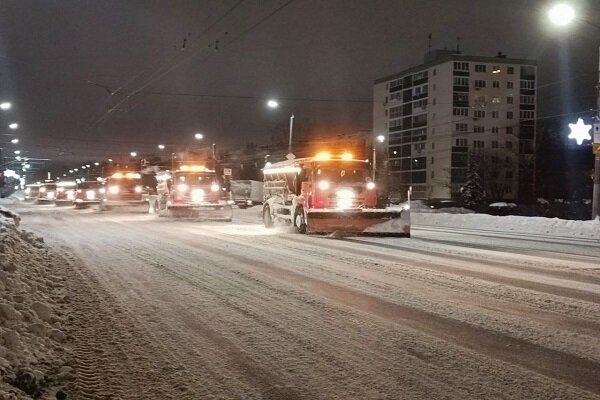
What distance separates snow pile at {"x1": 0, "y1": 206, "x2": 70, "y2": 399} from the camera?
530cm

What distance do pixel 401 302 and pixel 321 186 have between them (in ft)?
43.2

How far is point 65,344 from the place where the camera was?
6844 millimetres

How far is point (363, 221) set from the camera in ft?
Result: 70.7

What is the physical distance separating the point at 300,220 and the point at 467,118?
8065 centimetres

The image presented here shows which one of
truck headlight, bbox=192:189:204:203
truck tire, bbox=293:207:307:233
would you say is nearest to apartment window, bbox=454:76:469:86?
truck headlight, bbox=192:189:204:203

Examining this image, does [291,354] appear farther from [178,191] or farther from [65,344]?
[178,191]

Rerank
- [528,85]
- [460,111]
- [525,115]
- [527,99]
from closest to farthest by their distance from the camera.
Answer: [460,111] < [528,85] < [527,99] < [525,115]

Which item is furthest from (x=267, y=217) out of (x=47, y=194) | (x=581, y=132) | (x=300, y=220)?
(x=47, y=194)

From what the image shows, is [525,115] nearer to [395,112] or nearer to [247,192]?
[395,112]

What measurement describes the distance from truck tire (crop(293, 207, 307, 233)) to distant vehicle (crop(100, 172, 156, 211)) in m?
18.8

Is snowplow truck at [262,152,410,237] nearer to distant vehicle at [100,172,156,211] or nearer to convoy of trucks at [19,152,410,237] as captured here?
convoy of trucks at [19,152,410,237]

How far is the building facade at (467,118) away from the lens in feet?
316

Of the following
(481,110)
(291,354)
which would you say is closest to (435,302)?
(291,354)

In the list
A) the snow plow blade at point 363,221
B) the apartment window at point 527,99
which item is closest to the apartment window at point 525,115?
the apartment window at point 527,99
